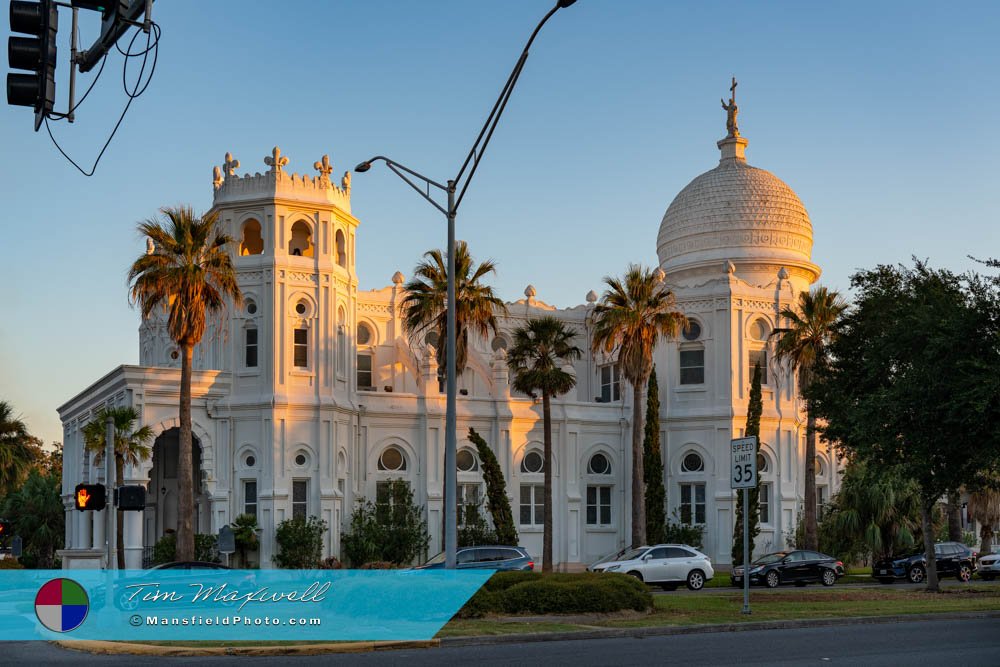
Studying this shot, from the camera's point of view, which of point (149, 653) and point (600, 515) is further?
point (600, 515)

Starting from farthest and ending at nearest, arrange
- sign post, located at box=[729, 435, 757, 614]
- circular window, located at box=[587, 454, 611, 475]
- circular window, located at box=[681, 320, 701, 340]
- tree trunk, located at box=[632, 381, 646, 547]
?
circular window, located at box=[681, 320, 701, 340] → circular window, located at box=[587, 454, 611, 475] → tree trunk, located at box=[632, 381, 646, 547] → sign post, located at box=[729, 435, 757, 614]

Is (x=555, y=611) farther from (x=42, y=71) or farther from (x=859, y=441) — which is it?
(x=42, y=71)

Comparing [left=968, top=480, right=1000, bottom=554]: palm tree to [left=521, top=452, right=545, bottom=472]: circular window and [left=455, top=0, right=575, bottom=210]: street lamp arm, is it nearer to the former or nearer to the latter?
[left=521, top=452, right=545, bottom=472]: circular window

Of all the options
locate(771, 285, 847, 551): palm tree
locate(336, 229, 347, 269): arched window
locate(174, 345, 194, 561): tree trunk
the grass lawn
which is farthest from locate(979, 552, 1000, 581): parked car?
locate(174, 345, 194, 561): tree trunk

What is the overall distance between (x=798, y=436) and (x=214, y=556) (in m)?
26.9

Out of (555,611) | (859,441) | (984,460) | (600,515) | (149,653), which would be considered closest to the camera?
(149,653)

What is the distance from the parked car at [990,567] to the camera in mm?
48875

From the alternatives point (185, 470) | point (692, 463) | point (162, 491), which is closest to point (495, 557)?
point (185, 470)

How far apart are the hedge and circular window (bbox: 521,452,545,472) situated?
27475 millimetres

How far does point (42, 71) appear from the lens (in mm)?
12523

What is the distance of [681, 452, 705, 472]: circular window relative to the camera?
56875mm

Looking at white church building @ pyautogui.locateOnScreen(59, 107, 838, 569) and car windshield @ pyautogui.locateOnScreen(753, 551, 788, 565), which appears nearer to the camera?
car windshield @ pyautogui.locateOnScreen(753, 551, 788, 565)

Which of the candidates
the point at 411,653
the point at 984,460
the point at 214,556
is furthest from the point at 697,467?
the point at 411,653

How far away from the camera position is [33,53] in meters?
12.4
